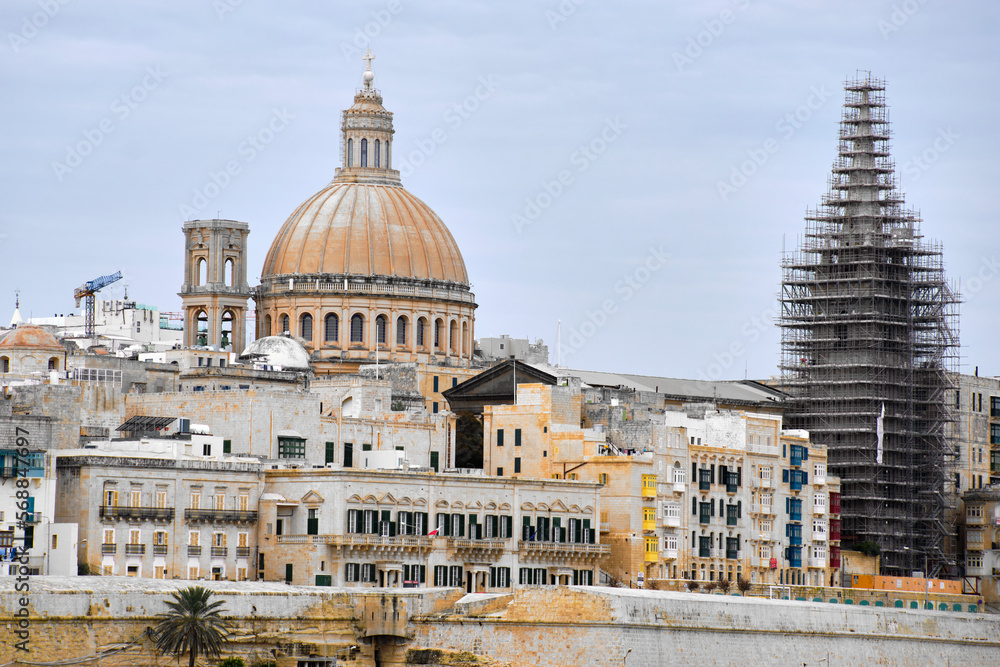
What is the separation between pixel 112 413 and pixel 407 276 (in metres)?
25.1

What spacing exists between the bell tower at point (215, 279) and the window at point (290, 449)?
2307cm

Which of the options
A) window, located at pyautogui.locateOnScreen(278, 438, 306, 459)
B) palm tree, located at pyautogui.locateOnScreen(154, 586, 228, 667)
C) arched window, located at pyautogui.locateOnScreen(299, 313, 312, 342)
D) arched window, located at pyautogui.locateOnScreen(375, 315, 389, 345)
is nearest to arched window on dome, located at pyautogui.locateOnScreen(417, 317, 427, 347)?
arched window, located at pyautogui.locateOnScreen(375, 315, 389, 345)

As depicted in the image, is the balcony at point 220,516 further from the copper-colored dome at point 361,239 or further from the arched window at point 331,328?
the copper-colored dome at point 361,239

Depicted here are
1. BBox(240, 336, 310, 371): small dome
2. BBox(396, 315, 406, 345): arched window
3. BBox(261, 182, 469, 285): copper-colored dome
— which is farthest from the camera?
BBox(396, 315, 406, 345): arched window

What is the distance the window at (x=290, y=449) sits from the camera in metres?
85.9

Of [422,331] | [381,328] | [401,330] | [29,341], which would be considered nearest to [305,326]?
[381,328]

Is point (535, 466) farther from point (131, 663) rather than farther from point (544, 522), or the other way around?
point (131, 663)

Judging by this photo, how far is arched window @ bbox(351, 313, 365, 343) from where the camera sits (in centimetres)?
11169

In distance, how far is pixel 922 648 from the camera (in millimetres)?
83188

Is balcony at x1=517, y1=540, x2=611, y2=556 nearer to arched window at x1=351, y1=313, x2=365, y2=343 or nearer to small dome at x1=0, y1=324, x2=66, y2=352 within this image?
small dome at x1=0, y1=324, x2=66, y2=352

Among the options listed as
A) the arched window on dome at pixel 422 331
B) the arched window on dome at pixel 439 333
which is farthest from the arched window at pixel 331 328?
the arched window on dome at pixel 439 333

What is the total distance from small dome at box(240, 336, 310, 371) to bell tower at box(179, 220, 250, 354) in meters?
3.76

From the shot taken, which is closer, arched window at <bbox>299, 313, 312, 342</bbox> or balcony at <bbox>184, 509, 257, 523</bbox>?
Result: balcony at <bbox>184, 509, 257, 523</bbox>

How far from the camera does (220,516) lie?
77.4 metres
